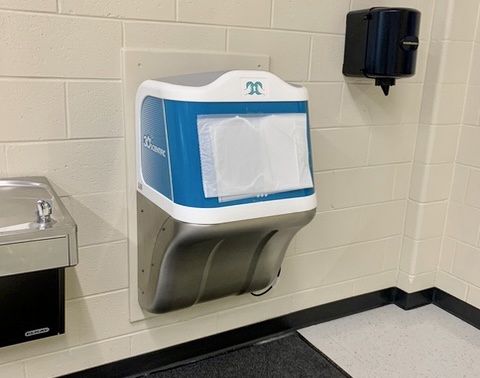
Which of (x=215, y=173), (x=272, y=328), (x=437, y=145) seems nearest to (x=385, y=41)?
(x=437, y=145)

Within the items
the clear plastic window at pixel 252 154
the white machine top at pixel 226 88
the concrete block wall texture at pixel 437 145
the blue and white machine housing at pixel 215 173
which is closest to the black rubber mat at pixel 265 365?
the blue and white machine housing at pixel 215 173

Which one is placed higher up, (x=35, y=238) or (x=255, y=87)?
(x=255, y=87)

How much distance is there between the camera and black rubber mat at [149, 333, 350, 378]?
70.4 inches

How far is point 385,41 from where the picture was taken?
1.73m

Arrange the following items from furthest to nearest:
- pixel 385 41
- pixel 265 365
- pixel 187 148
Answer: pixel 265 365, pixel 385 41, pixel 187 148

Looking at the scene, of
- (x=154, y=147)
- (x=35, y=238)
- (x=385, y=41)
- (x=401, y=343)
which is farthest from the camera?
(x=401, y=343)

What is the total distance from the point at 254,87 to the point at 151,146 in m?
0.35

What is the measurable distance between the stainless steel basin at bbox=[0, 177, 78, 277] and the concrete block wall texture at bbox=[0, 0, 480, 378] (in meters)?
0.30

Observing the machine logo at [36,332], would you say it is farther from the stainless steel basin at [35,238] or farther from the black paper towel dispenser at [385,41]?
the black paper towel dispenser at [385,41]

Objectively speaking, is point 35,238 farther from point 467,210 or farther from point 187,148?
point 467,210

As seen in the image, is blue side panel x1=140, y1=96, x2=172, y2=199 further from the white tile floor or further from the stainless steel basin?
the white tile floor

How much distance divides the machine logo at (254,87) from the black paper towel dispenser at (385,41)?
0.60 m

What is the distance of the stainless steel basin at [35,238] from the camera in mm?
1027

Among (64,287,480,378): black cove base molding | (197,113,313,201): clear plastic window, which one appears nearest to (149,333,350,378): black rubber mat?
(64,287,480,378): black cove base molding
